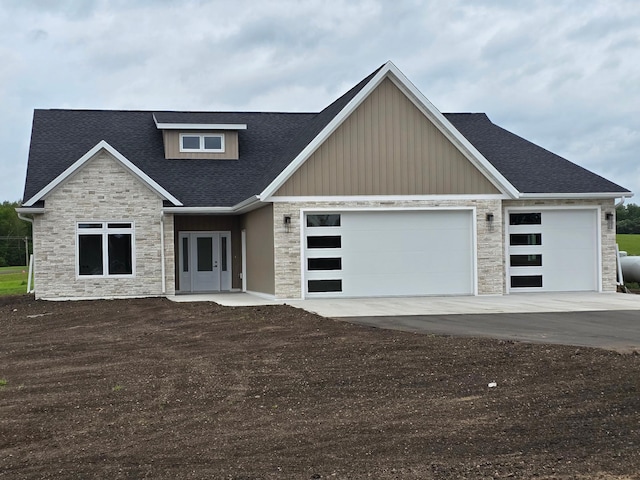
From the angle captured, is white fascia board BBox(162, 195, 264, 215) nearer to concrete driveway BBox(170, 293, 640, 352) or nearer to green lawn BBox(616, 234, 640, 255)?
concrete driveway BBox(170, 293, 640, 352)

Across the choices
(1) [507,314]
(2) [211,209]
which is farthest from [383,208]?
(1) [507,314]

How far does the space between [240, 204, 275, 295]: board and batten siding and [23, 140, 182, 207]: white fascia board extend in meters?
2.32

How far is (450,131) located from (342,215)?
3587mm

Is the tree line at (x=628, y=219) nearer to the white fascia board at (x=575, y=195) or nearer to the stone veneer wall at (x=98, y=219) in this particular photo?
the white fascia board at (x=575, y=195)

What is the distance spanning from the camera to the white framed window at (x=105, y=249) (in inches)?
856

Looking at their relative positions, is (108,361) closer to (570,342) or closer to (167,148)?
(570,342)

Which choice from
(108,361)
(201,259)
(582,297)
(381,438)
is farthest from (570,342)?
(201,259)

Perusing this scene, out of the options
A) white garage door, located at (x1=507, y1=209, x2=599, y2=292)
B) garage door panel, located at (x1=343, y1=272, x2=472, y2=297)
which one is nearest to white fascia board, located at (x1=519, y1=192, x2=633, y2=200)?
white garage door, located at (x1=507, y1=209, x2=599, y2=292)

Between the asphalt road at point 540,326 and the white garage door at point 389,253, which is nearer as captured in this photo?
the asphalt road at point 540,326

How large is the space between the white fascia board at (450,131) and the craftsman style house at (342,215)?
39 mm

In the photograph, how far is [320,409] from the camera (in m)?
7.68

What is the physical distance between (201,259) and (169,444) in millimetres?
18424

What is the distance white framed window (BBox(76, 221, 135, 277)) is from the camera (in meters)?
21.7

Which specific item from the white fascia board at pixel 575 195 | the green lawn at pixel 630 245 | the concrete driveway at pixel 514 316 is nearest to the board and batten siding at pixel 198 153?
the concrete driveway at pixel 514 316
